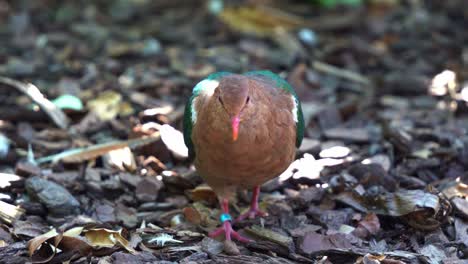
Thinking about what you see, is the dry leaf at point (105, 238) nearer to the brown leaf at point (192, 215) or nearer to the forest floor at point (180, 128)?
the forest floor at point (180, 128)

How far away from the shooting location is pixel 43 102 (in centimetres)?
582

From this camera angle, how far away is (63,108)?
5.87 metres

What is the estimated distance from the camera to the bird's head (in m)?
3.97

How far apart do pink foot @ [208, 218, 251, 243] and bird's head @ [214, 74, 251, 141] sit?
0.67 m

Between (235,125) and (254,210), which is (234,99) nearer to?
(235,125)

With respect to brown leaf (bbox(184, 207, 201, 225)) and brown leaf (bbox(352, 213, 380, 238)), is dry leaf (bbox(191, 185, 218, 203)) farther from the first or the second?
brown leaf (bbox(352, 213, 380, 238))

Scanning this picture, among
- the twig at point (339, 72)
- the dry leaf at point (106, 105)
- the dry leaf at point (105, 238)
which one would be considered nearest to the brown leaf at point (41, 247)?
the dry leaf at point (105, 238)

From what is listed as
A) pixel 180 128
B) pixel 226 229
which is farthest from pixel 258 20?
pixel 226 229

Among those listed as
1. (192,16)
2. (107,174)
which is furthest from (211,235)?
(192,16)

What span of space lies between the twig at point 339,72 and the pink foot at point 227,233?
280 cm

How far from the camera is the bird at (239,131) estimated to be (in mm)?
4031

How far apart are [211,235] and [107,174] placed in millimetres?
1045

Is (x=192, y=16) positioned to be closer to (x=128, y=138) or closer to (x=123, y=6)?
(x=123, y=6)

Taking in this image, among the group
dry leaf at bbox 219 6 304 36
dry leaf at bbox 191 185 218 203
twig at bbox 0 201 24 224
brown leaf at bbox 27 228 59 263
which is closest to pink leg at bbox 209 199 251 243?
dry leaf at bbox 191 185 218 203
